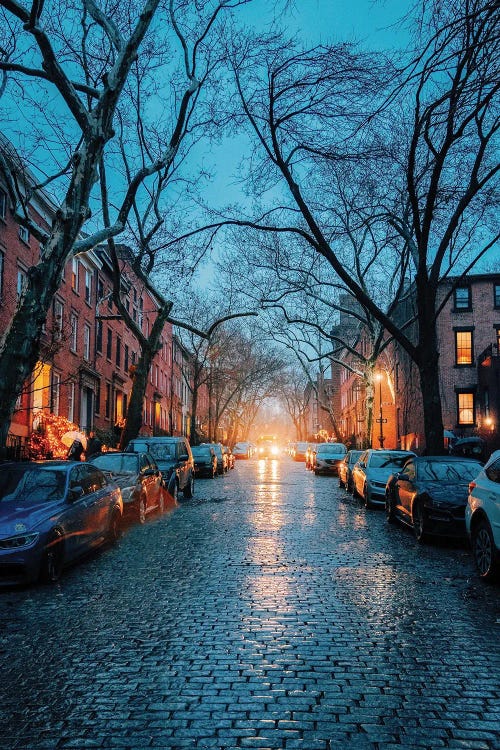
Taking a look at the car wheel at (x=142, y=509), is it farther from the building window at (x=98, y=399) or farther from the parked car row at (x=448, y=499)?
the building window at (x=98, y=399)

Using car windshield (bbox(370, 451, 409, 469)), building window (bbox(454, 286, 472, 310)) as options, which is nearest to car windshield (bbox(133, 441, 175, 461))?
car windshield (bbox(370, 451, 409, 469))

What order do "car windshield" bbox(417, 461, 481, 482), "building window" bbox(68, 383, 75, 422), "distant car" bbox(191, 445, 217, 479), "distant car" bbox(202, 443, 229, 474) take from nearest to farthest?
"car windshield" bbox(417, 461, 481, 482) < "building window" bbox(68, 383, 75, 422) < "distant car" bbox(191, 445, 217, 479) < "distant car" bbox(202, 443, 229, 474)

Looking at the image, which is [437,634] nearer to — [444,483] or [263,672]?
[263,672]

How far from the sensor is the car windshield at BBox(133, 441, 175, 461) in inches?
A: 817

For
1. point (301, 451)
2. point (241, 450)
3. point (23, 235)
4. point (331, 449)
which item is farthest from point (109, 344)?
point (241, 450)

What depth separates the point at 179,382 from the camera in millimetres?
72938

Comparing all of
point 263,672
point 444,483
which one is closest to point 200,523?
point 444,483

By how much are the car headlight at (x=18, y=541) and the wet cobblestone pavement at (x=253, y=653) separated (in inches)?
21.5

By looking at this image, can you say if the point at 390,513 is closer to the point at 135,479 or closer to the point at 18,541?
the point at 135,479

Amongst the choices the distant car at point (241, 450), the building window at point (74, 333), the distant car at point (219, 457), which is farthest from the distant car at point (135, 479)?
the distant car at point (241, 450)

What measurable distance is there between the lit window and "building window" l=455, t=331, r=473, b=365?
1872 mm

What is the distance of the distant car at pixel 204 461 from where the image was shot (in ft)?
109

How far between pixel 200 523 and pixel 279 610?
7.79 m

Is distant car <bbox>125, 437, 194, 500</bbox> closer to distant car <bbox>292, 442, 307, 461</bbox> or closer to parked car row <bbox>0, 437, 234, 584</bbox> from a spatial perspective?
parked car row <bbox>0, 437, 234, 584</bbox>
